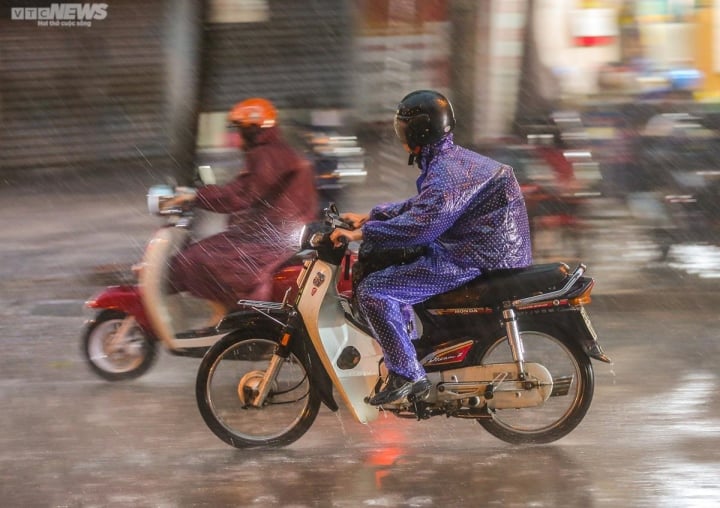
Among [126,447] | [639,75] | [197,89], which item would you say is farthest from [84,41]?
[126,447]

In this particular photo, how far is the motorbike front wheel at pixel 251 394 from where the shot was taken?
504 centimetres

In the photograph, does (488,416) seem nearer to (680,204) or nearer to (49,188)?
(680,204)

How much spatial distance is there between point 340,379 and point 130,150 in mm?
11168

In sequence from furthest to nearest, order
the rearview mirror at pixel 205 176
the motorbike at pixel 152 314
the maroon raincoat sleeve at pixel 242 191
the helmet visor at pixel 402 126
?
the rearview mirror at pixel 205 176 < the maroon raincoat sleeve at pixel 242 191 < the motorbike at pixel 152 314 < the helmet visor at pixel 402 126

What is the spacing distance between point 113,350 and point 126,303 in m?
0.34

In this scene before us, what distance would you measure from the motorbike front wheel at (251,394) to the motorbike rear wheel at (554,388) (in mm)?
917

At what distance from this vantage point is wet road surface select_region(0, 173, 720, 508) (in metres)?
4.57

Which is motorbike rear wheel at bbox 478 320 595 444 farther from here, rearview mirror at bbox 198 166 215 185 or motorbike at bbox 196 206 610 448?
rearview mirror at bbox 198 166 215 185

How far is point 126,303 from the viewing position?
6.21 m

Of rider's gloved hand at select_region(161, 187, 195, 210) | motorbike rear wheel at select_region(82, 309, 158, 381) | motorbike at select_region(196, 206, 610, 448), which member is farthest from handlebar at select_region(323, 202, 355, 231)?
motorbike rear wheel at select_region(82, 309, 158, 381)

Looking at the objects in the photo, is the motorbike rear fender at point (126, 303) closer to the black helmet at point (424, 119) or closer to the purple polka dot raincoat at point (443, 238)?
the purple polka dot raincoat at point (443, 238)

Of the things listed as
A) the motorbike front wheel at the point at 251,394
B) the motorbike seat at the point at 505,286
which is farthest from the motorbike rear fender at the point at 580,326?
the motorbike front wheel at the point at 251,394

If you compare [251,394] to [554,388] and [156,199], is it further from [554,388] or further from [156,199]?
[156,199]

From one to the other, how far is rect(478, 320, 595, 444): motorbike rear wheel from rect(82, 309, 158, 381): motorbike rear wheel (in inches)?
91.5
